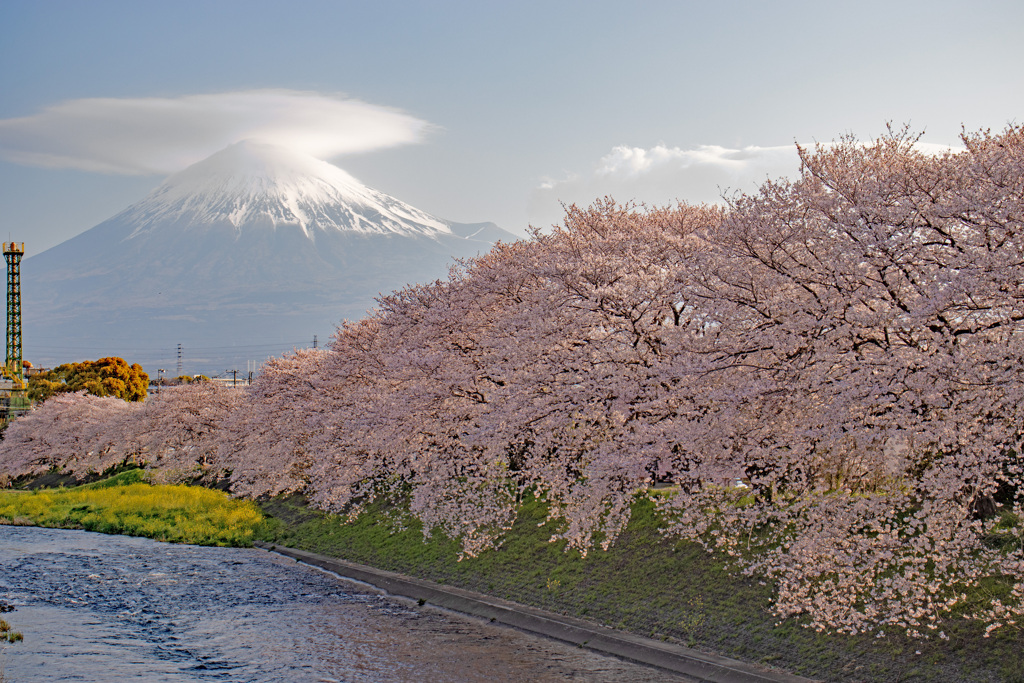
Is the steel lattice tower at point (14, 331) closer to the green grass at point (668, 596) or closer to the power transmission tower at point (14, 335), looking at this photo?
the power transmission tower at point (14, 335)

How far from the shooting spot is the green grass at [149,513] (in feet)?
126

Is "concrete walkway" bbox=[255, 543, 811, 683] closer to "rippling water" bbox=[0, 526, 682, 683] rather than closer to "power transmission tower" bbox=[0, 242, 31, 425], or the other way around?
"rippling water" bbox=[0, 526, 682, 683]

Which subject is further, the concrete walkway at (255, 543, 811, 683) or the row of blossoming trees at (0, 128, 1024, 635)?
the concrete walkway at (255, 543, 811, 683)

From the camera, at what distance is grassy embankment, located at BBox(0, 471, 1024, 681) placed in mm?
13852

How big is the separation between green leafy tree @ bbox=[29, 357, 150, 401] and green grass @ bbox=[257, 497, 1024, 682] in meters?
71.8

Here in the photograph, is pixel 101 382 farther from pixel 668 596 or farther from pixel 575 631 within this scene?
pixel 668 596

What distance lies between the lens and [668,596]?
18.9m

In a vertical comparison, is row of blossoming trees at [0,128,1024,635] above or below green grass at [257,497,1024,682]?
above

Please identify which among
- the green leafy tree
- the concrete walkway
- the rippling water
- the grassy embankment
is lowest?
the rippling water

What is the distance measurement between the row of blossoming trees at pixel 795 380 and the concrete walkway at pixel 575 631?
160 centimetres

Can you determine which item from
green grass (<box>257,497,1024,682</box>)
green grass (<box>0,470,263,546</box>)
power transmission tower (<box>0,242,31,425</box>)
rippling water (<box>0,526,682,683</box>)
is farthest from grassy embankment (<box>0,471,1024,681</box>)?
power transmission tower (<box>0,242,31,425</box>)

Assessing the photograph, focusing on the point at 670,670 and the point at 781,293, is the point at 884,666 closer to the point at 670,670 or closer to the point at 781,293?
the point at 670,670

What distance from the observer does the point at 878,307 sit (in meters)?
14.7

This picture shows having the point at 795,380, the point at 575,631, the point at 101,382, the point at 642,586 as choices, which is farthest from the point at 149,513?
the point at 101,382
